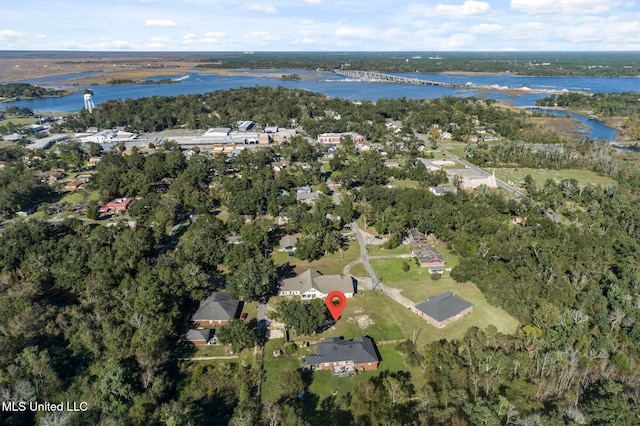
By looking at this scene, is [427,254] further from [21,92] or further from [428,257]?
[21,92]

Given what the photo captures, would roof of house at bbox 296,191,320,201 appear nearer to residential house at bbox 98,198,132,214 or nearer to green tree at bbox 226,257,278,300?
green tree at bbox 226,257,278,300

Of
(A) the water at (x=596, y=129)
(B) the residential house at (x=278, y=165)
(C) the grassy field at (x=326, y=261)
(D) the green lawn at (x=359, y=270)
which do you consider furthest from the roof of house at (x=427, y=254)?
(A) the water at (x=596, y=129)

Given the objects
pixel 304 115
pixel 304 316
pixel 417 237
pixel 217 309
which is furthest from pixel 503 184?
pixel 304 115

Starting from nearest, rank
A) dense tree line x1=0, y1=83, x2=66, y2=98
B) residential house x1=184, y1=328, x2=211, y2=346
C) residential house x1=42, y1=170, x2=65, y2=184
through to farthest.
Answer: residential house x1=184, y1=328, x2=211, y2=346, residential house x1=42, y1=170, x2=65, y2=184, dense tree line x1=0, y1=83, x2=66, y2=98

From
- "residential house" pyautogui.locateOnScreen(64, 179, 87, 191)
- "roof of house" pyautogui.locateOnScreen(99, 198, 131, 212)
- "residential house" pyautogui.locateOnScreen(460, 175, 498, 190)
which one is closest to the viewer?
"roof of house" pyautogui.locateOnScreen(99, 198, 131, 212)

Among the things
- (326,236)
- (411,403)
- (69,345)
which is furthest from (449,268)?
(69,345)

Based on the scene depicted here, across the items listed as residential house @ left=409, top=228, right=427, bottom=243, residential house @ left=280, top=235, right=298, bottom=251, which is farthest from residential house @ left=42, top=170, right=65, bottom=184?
residential house @ left=409, top=228, right=427, bottom=243
